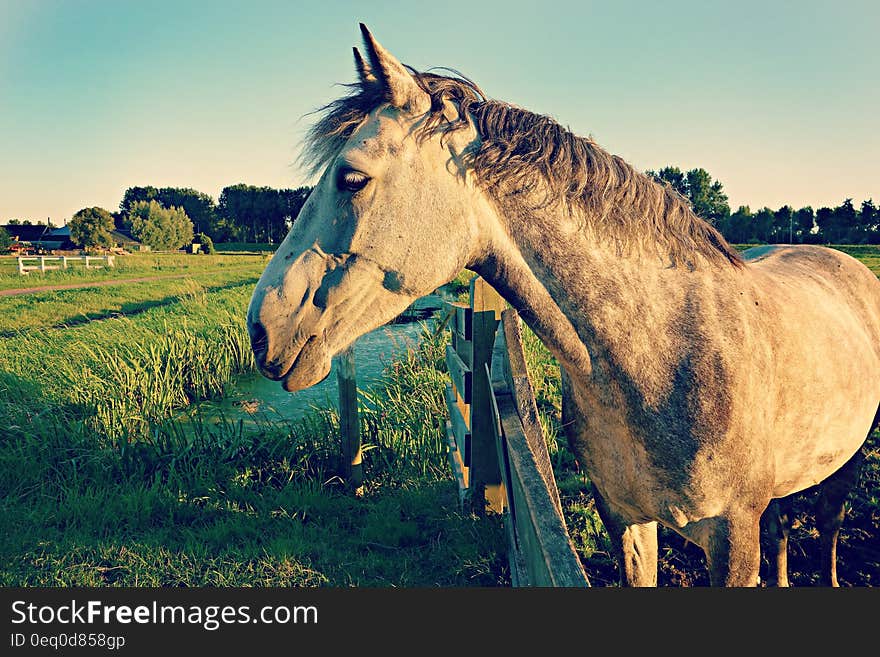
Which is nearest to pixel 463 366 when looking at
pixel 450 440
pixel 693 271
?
pixel 450 440

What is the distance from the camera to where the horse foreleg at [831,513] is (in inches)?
118

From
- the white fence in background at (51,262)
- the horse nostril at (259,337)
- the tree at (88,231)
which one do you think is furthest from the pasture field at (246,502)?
the tree at (88,231)

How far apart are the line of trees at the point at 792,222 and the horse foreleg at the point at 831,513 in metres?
37.1

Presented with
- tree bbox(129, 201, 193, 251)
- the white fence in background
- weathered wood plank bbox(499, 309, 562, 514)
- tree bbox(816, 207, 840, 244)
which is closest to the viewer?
weathered wood plank bbox(499, 309, 562, 514)

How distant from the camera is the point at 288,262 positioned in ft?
5.10

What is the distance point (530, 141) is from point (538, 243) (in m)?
0.34

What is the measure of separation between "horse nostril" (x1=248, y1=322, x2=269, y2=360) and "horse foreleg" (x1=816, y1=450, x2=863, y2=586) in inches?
131

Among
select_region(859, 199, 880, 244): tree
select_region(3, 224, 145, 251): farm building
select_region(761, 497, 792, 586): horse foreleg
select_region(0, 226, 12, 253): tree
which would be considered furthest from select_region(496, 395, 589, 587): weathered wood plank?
select_region(3, 224, 145, 251): farm building

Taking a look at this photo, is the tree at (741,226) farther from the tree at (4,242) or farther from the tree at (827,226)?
the tree at (4,242)

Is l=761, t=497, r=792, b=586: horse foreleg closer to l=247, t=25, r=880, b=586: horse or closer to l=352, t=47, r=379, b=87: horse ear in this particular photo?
l=247, t=25, r=880, b=586: horse

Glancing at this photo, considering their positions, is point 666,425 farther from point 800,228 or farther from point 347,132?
point 800,228

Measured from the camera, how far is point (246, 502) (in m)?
4.19

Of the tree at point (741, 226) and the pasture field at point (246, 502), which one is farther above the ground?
the tree at point (741, 226)

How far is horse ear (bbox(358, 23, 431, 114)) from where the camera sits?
60.0 inches
